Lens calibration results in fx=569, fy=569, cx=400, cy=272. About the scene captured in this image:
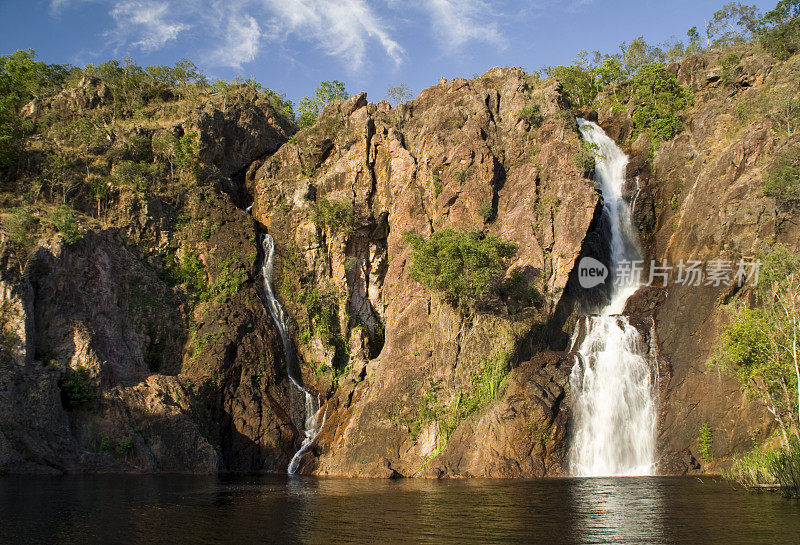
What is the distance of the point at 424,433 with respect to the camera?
40.6 meters

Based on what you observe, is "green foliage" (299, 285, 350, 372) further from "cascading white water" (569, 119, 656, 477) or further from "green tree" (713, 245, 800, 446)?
"green tree" (713, 245, 800, 446)

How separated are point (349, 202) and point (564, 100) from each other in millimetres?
24323

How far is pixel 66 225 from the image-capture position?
138ft

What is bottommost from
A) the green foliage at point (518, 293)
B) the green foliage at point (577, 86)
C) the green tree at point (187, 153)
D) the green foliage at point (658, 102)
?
the green foliage at point (518, 293)

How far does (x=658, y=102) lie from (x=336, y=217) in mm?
36231

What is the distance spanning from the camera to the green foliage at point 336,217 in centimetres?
5491

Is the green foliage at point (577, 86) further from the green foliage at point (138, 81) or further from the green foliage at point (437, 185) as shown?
the green foliage at point (138, 81)

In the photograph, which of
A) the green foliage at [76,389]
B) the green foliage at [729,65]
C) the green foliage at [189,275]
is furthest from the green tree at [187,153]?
the green foliage at [729,65]

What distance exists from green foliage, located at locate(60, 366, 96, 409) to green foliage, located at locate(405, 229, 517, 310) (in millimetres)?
23558

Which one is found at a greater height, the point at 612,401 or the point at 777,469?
the point at 612,401

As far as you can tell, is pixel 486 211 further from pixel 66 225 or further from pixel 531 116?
pixel 66 225

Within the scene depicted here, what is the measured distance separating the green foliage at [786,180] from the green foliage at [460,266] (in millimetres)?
19191

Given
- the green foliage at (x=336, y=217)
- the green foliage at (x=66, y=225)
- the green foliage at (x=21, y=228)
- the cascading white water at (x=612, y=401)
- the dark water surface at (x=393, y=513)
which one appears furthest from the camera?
the green foliage at (x=336, y=217)

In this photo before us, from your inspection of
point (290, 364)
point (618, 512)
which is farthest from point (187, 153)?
point (618, 512)
